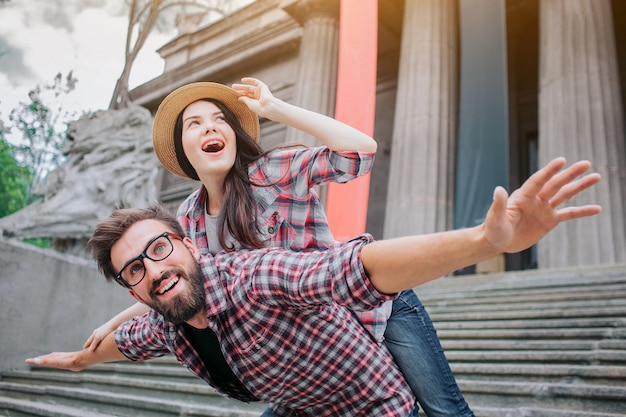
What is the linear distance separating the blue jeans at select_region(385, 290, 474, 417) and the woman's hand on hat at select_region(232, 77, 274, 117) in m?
0.82

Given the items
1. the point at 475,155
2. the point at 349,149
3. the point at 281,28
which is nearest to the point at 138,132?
the point at 475,155

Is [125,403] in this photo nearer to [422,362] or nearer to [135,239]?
[135,239]

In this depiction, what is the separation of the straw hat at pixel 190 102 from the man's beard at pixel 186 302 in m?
0.87

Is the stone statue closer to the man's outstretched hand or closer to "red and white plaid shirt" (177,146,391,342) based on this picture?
"red and white plaid shirt" (177,146,391,342)

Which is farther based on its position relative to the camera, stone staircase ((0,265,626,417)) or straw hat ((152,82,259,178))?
stone staircase ((0,265,626,417))

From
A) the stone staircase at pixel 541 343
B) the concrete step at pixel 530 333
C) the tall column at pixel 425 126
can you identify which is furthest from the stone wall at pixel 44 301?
the tall column at pixel 425 126

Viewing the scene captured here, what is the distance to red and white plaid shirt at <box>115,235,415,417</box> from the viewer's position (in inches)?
56.7

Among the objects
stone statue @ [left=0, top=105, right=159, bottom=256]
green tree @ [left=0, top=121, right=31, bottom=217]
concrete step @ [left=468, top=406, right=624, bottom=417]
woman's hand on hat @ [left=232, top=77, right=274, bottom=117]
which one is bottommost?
concrete step @ [left=468, top=406, right=624, bottom=417]

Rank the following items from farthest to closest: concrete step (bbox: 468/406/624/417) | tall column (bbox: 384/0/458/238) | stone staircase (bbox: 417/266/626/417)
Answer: tall column (bbox: 384/0/458/238), stone staircase (bbox: 417/266/626/417), concrete step (bbox: 468/406/624/417)

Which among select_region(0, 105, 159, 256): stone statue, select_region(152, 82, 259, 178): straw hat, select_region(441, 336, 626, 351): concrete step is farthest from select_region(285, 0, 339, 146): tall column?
select_region(152, 82, 259, 178): straw hat

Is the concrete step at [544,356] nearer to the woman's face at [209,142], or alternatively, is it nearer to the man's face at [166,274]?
the woman's face at [209,142]

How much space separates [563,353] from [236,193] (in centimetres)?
305

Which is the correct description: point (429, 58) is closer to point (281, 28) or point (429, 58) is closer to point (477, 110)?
point (477, 110)

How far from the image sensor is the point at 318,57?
1398cm
